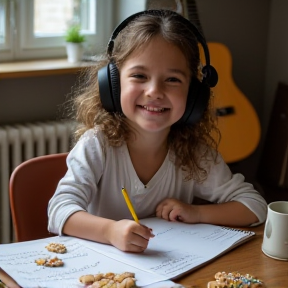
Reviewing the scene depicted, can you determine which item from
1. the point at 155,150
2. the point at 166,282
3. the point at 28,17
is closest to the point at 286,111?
the point at 28,17

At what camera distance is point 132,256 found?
128cm

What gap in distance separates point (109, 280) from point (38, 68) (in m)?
1.55

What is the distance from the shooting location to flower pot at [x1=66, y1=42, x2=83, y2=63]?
2.68 metres

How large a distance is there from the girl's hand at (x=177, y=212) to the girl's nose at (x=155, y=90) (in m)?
0.27

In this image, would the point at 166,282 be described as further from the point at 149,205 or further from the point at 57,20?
the point at 57,20

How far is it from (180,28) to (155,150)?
1.07 ft

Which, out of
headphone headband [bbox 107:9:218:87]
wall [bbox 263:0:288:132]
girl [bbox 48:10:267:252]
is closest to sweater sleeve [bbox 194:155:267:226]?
girl [bbox 48:10:267:252]

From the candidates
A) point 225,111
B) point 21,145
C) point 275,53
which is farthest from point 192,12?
point 21,145

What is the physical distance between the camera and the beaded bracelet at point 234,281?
1179 millimetres

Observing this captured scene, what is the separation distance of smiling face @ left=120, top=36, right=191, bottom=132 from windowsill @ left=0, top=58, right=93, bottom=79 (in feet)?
3.40

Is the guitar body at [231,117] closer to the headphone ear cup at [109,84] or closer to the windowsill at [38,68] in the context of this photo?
the windowsill at [38,68]

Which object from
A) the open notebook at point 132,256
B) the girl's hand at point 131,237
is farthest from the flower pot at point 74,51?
the girl's hand at point 131,237

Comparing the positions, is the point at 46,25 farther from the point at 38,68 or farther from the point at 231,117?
the point at 231,117

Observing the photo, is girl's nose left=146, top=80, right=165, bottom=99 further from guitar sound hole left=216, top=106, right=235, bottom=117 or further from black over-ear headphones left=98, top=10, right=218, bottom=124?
guitar sound hole left=216, top=106, right=235, bottom=117
